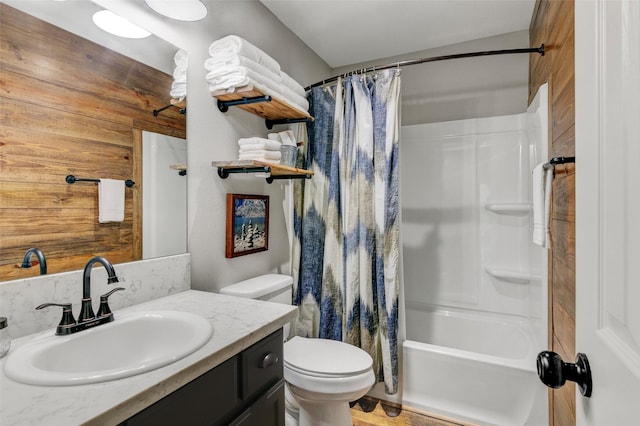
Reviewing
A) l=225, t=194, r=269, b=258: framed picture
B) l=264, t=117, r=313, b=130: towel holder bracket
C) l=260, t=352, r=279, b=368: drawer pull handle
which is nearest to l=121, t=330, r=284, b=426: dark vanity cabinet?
l=260, t=352, r=279, b=368: drawer pull handle

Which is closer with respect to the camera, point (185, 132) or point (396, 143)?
point (185, 132)

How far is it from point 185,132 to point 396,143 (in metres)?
1.20

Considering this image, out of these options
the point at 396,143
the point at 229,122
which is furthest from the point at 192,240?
the point at 396,143

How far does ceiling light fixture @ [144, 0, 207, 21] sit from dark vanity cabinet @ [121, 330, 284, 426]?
133cm

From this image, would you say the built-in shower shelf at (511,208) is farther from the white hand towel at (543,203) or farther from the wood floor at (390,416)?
the wood floor at (390,416)

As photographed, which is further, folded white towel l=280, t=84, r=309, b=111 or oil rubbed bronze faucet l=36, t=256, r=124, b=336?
folded white towel l=280, t=84, r=309, b=111

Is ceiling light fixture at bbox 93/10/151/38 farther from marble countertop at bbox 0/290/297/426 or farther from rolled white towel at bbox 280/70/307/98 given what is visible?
marble countertop at bbox 0/290/297/426

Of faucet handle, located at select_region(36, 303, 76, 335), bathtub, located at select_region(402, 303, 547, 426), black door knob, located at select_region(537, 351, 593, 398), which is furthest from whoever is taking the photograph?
bathtub, located at select_region(402, 303, 547, 426)

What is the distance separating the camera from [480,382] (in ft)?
6.22

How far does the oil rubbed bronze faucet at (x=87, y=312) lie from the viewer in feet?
3.24

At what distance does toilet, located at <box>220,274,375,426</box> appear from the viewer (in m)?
1.56

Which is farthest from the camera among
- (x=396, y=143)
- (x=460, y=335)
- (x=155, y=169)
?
(x=460, y=335)
